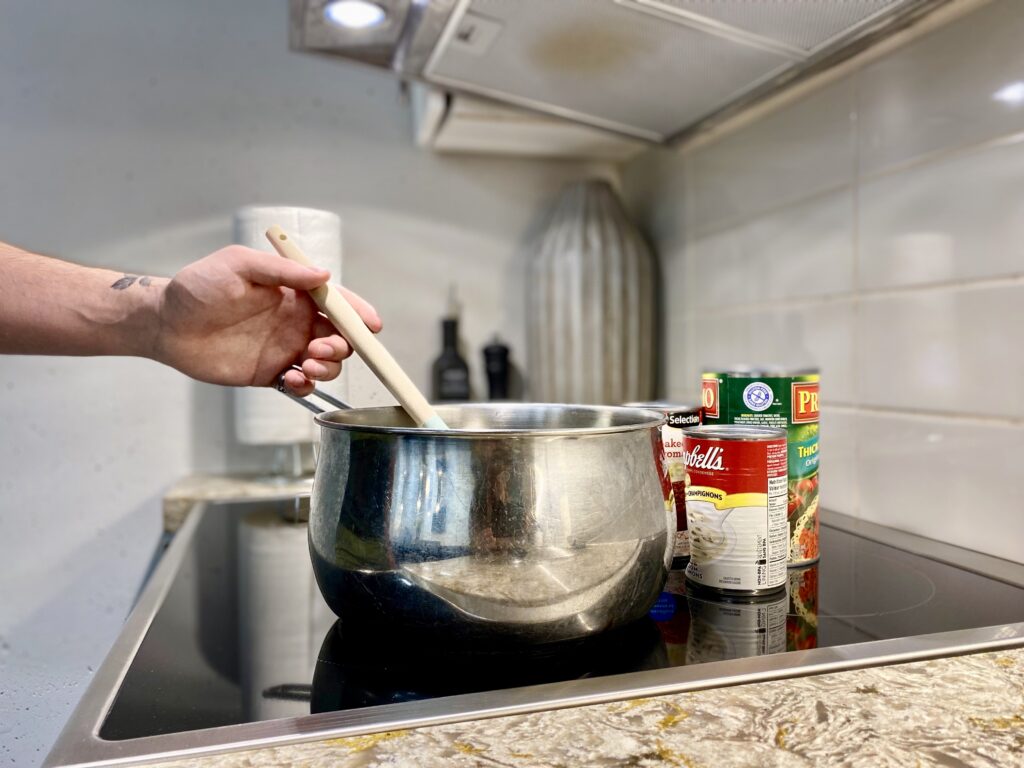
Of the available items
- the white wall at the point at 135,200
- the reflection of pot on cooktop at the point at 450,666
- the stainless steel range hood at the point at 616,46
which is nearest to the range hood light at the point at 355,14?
the stainless steel range hood at the point at 616,46

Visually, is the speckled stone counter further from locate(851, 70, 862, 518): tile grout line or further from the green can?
locate(851, 70, 862, 518): tile grout line

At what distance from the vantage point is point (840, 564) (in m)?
0.71

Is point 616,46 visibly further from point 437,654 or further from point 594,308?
point 437,654

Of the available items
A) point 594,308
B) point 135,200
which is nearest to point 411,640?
point 594,308

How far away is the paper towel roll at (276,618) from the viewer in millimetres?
443

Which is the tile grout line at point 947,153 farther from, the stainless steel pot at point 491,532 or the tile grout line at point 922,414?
the stainless steel pot at point 491,532

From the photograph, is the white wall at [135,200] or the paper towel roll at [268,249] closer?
the paper towel roll at [268,249]

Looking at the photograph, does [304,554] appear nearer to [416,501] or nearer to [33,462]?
[416,501]

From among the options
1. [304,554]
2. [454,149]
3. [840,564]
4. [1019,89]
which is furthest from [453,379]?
[1019,89]

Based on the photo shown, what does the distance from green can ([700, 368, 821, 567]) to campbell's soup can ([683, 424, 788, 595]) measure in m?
0.08

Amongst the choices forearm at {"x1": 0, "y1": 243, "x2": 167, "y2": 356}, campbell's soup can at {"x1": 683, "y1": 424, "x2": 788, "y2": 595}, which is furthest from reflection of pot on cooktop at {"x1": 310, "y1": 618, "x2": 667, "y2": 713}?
forearm at {"x1": 0, "y1": 243, "x2": 167, "y2": 356}

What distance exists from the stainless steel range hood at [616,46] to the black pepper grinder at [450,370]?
0.45 meters

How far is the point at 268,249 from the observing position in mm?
1048

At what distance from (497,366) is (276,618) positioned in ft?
3.07
